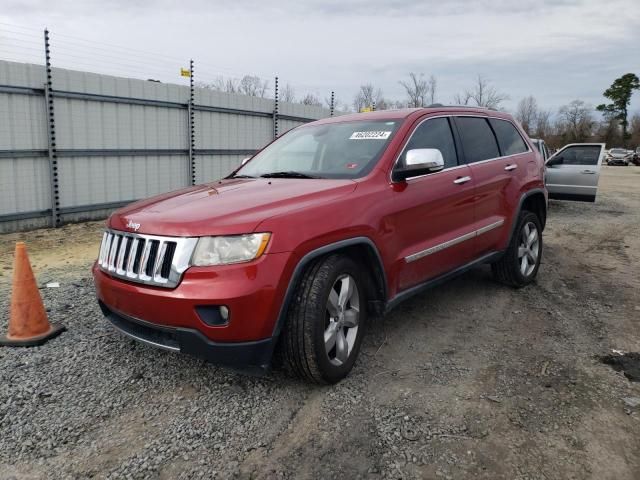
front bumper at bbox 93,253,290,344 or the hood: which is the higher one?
the hood

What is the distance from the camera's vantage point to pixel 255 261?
9.05ft

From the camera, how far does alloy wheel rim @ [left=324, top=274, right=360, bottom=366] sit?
315 centimetres

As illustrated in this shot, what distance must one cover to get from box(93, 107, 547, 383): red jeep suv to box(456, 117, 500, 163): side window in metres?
0.02

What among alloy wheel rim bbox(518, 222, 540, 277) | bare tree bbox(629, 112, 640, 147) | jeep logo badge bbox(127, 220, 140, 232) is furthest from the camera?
bare tree bbox(629, 112, 640, 147)

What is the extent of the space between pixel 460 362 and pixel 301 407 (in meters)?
1.27

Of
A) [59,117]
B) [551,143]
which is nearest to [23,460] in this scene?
[59,117]

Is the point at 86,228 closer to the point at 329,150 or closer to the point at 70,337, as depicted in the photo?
the point at 70,337

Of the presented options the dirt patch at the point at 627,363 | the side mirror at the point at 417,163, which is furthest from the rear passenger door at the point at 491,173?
the dirt patch at the point at 627,363

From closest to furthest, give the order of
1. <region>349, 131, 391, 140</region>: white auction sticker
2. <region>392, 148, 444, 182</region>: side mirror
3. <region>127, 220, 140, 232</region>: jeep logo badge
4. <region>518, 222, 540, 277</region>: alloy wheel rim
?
<region>127, 220, 140, 232</region>: jeep logo badge < <region>392, 148, 444, 182</region>: side mirror < <region>349, 131, 391, 140</region>: white auction sticker < <region>518, 222, 540, 277</region>: alloy wheel rim

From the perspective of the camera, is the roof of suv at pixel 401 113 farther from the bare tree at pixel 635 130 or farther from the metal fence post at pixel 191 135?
the bare tree at pixel 635 130

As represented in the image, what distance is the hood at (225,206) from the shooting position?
2.83 meters

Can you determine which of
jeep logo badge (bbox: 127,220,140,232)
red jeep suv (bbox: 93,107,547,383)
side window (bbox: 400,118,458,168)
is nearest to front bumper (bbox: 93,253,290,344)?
red jeep suv (bbox: 93,107,547,383)

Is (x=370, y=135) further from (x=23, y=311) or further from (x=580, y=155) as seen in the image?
(x=580, y=155)

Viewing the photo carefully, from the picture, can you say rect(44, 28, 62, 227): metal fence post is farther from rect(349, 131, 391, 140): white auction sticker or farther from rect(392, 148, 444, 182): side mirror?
rect(392, 148, 444, 182): side mirror
